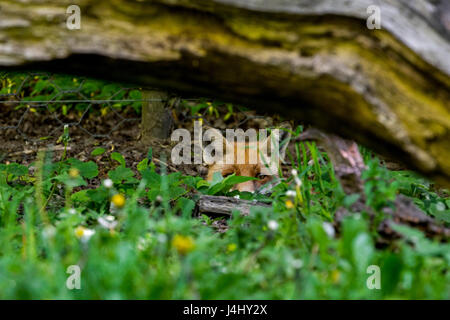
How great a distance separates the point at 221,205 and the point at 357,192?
1.00 meters

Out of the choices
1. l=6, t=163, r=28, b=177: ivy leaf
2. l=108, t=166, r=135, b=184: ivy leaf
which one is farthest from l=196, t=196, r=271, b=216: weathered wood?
l=6, t=163, r=28, b=177: ivy leaf

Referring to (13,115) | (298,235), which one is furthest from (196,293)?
(13,115)

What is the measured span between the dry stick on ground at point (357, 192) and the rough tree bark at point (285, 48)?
9.6 inches

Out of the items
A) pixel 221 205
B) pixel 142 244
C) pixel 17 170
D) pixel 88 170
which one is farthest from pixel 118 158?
pixel 142 244

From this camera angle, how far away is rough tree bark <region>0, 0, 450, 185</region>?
1.64 metres

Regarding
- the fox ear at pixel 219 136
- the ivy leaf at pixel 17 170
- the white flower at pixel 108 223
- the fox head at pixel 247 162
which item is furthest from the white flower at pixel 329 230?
the fox ear at pixel 219 136

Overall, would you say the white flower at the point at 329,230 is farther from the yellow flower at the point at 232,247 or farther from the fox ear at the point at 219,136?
the fox ear at the point at 219,136

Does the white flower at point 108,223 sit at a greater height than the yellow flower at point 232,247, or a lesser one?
greater

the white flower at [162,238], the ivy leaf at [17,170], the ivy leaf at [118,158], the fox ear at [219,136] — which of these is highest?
the fox ear at [219,136]

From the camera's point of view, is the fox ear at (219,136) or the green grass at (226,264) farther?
the fox ear at (219,136)

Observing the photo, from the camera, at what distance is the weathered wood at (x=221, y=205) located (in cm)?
285

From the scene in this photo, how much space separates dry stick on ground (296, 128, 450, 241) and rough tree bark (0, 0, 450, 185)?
0.80 feet

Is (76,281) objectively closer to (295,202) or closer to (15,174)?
(295,202)
